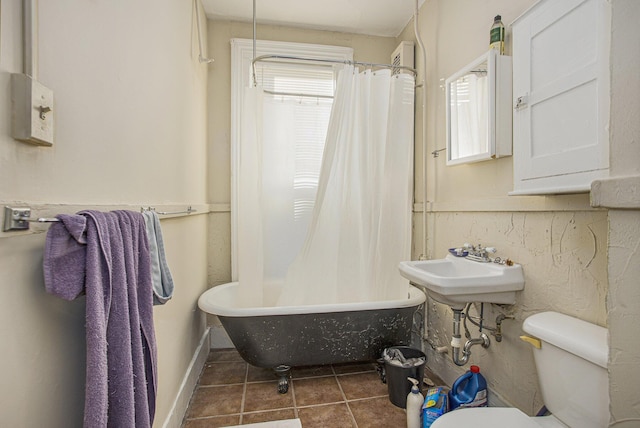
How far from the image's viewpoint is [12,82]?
0.62 meters

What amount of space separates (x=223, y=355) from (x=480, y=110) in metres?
2.42

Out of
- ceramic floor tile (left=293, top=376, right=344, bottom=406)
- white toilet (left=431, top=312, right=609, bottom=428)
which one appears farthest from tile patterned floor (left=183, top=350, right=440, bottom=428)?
white toilet (left=431, top=312, right=609, bottom=428)

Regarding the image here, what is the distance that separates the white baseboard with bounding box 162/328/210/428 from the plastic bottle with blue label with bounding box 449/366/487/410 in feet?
4.46

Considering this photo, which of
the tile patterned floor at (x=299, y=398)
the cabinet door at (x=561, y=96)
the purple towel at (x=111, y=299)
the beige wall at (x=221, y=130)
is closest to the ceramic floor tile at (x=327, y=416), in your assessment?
the tile patterned floor at (x=299, y=398)

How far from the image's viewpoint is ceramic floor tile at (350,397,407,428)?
1635 millimetres

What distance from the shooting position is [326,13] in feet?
8.16

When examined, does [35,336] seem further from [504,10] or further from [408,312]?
[504,10]

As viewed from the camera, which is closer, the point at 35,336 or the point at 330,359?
the point at 35,336

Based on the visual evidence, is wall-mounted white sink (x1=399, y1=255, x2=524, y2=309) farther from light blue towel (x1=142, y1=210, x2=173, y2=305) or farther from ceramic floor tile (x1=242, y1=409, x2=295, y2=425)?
light blue towel (x1=142, y1=210, x2=173, y2=305)

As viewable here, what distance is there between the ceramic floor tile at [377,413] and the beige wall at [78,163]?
3.15 feet

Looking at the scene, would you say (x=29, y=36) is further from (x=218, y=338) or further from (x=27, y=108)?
(x=218, y=338)

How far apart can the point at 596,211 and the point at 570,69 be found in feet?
1.75

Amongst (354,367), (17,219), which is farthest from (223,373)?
(17,219)

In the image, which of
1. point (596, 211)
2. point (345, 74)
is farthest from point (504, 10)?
point (596, 211)
